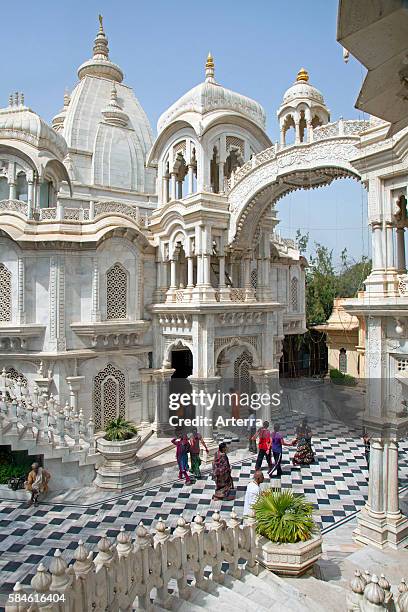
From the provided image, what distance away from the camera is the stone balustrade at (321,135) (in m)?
9.85

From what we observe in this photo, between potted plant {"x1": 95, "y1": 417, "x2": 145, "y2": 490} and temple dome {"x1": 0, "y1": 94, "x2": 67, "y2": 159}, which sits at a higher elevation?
temple dome {"x1": 0, "y1": 94, "x2": 67, "y2": 159}

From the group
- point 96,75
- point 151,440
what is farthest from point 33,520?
point 96,75

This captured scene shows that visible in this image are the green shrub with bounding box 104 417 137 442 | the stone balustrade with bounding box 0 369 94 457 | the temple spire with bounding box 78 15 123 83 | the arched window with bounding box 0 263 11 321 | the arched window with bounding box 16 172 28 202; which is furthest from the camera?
the temple spire with bounding box 78 15 123 83

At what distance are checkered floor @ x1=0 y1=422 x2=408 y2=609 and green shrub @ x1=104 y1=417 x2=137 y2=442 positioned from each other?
1.36 metres

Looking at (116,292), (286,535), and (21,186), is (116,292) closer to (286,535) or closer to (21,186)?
(21,186)

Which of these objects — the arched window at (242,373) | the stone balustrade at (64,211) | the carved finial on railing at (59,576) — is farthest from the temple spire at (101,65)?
the carved finial on railing at (59,576)

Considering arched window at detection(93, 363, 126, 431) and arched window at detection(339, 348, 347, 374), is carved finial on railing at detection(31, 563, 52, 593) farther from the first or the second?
arched window at detection(339, 348, 347, 374)

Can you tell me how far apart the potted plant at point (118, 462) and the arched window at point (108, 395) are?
247 cm

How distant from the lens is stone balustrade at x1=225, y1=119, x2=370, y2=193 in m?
9.85

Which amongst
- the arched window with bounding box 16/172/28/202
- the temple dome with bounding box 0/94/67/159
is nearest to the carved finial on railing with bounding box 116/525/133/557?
the temple dome with bounding box 0/94/67/159

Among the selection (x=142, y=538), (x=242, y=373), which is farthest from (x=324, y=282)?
(x=142, y=538)

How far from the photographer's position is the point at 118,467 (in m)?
Answer: 10.9

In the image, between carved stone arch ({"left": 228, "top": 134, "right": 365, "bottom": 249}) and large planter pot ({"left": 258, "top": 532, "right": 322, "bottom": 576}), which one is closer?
large planter pot ({"left": 258, "top": 532, "right": 322, "bottom": 576})

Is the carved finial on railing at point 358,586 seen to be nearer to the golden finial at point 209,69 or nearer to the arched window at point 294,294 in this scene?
the golden finial at point 209,69
